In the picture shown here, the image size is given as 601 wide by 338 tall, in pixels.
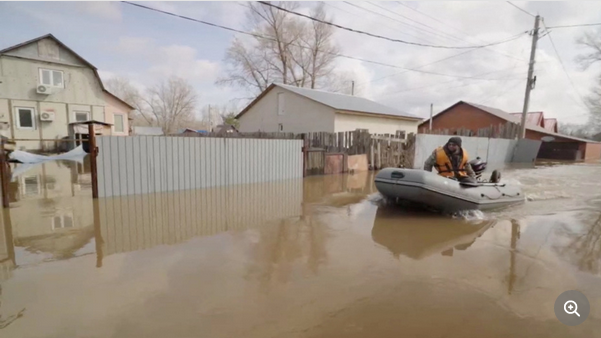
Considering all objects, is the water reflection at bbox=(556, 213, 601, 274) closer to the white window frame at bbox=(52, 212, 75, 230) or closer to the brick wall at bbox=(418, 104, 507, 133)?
the white window frame at bbox=(52, 212, 75, 230)

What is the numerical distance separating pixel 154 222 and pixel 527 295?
5.35 meters

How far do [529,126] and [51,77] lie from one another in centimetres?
3620

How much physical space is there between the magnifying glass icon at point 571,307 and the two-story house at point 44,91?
20.8 meters

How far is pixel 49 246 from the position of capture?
428cm

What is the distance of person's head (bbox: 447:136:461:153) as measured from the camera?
20.8 feet

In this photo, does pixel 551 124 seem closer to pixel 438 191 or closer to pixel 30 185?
pixel 438 191

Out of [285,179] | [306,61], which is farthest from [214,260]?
[306,61]

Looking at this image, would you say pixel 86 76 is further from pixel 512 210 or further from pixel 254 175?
pixel 512 210

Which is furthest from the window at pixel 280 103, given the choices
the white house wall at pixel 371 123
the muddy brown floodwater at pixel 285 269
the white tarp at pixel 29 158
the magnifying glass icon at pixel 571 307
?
the magnifying glass icon at pixel 571 307

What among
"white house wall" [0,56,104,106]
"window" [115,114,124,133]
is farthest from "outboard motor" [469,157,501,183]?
"window" [115,114,124,133]

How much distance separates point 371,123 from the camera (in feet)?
63.7

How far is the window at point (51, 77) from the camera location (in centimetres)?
1880

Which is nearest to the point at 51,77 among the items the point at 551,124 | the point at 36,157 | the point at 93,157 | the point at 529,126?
the point at 36,157

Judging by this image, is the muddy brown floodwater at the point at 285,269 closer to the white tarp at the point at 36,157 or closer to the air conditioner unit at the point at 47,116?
the white tarp at the point at 36,157
